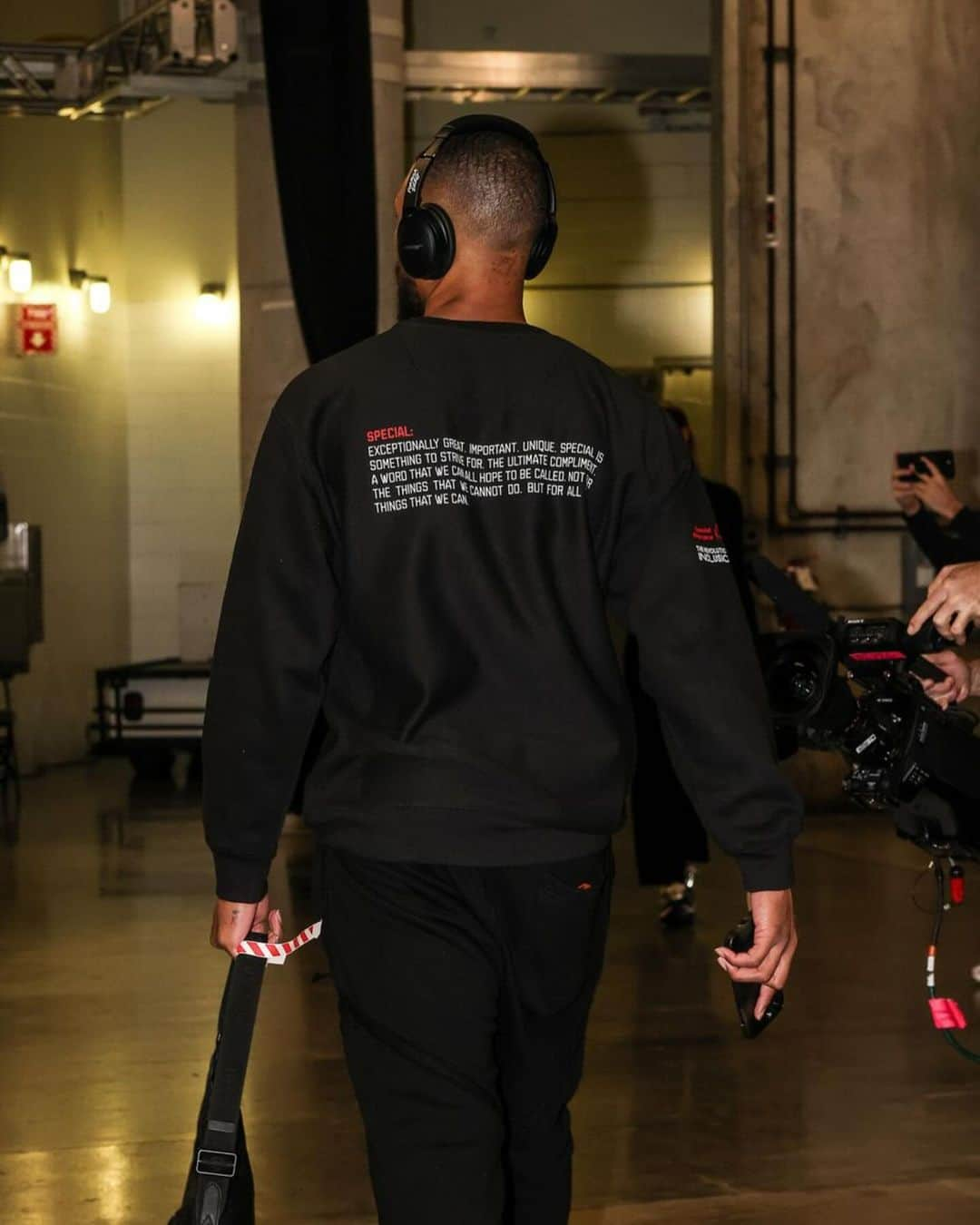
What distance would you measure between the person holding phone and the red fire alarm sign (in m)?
6.51

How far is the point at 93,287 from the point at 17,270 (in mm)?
1175

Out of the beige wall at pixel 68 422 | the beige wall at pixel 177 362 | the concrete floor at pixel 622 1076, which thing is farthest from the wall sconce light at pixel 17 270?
the concrete floor at pixel 622 1076

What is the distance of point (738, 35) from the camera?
8.31 m

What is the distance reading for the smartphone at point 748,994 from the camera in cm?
195

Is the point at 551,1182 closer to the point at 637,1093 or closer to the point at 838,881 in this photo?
the point at 637,1093

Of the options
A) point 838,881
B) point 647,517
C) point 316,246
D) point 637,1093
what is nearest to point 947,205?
point 316,246

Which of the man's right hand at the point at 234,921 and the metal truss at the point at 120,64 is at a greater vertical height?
the metal truss at the point at 120,64

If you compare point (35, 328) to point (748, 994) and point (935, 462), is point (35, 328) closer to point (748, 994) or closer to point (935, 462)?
point (935, 462)

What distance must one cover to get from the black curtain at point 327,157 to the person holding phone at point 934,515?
2.96 m

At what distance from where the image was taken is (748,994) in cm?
199

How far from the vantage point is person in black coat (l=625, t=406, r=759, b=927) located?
5.63m

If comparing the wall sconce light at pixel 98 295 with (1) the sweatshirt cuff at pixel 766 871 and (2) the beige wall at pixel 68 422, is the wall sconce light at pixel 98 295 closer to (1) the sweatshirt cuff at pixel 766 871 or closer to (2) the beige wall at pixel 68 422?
(2) the beige wall at pixel 68 422

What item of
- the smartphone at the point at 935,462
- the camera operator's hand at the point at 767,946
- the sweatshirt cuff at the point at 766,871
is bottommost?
the camera operator's hand at the point at 767,946

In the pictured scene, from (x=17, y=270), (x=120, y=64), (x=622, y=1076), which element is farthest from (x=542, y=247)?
(x=17, y=270)
